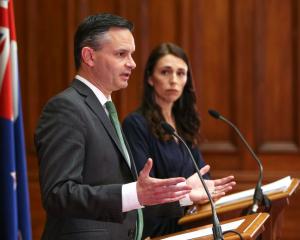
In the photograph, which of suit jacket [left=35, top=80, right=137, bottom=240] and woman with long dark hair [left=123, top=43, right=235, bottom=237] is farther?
woman with long dark hair [left=123, top=43, right=235, bottom=237]

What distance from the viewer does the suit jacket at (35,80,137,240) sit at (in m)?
1.94

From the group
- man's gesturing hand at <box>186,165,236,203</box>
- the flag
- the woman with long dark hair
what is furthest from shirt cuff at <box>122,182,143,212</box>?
the woman with long dark hair

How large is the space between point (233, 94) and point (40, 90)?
4.91 ft

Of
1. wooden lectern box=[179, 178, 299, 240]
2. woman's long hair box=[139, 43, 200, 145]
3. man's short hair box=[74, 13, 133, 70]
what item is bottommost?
wooden lectern box=[179, 178, 299, 240]

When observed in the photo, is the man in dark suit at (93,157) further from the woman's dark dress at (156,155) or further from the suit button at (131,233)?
the woman's dark dress at (156,155)

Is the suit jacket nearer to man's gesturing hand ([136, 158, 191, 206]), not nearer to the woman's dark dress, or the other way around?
man's gesturing hand ([136, 158, 191, 206])

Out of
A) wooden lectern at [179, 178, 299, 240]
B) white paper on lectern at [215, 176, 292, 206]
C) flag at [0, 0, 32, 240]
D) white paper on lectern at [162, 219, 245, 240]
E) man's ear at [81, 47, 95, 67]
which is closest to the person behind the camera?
flag at [0, 0, 32, 240]

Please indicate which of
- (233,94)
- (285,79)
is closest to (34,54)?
(233,94)

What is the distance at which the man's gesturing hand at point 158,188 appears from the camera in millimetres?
1860

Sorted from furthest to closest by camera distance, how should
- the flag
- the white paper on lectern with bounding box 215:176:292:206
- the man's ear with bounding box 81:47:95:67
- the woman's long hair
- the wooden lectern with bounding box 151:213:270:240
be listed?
1. the woman's long hair
2. the white paper on lectern with bounding box 215:176:292:206
3. the man's ear with bounding box 81:47:95:67
4. the wooden lectern with bounding box 151:213:270:240
5. the flag

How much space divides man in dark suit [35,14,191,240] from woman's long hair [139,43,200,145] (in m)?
1.09

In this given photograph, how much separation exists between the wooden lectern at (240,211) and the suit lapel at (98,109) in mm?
729

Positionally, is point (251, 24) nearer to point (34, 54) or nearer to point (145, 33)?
point (145, 33)

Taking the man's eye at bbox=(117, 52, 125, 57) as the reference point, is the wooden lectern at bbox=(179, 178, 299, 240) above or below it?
below
